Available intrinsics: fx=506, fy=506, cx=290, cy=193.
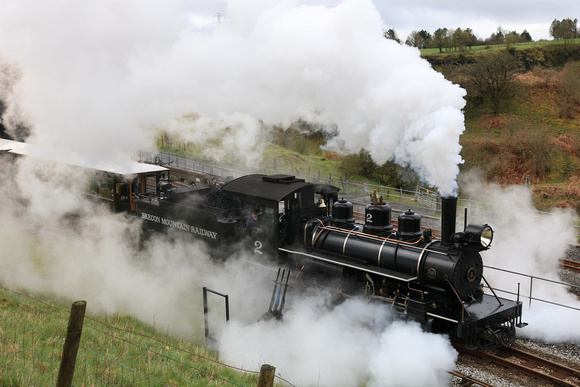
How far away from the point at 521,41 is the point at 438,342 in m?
50.3

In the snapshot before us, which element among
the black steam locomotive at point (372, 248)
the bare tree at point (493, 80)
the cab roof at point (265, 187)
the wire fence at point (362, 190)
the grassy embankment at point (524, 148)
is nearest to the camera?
the black steam locomotive at point (372, 248)

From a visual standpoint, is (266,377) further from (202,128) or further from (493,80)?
(493,80)

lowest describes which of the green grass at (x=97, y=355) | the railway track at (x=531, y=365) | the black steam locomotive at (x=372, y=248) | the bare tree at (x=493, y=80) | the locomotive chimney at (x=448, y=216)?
the railway track at (x=531, y=365)

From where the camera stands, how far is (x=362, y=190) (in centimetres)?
2347

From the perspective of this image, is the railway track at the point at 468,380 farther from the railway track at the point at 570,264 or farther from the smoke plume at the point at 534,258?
the railway track at the point at 570,264

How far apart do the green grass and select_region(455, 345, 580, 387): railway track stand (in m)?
4.09

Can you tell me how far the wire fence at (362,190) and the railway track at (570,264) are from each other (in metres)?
2.52

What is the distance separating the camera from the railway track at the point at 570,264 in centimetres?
1347

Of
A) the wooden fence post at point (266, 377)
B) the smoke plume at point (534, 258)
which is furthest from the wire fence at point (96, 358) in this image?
the smoke plume at point (534, 258)

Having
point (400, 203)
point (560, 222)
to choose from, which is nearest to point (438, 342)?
point (560, 222)

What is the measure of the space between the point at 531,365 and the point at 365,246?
3381 millimetres

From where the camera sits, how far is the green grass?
19.9 ft

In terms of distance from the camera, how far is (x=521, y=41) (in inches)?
1993

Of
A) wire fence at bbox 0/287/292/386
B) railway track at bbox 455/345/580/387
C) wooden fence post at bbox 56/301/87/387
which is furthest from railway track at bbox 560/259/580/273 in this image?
wooden fence post at bbox 56/301/87/387
